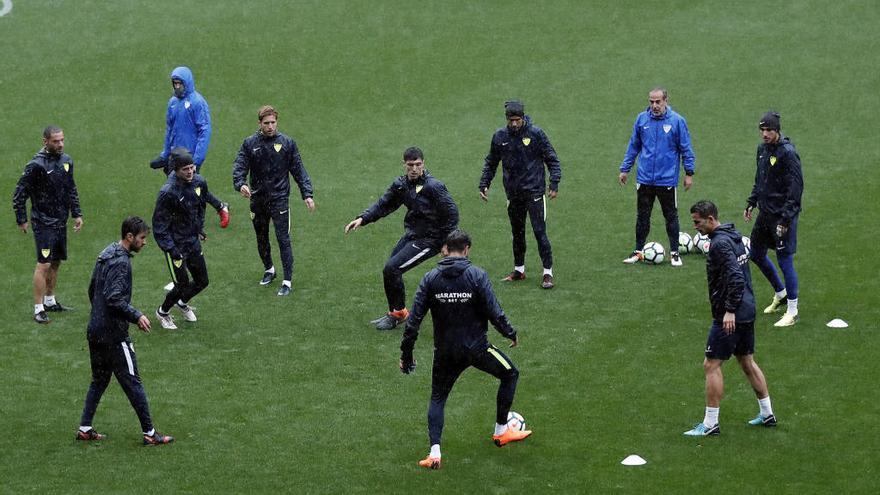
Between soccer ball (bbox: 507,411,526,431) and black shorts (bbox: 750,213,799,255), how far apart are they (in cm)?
470

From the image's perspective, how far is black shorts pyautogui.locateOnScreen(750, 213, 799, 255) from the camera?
52.3 ft

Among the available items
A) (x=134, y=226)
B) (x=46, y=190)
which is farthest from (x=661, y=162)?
(x=134, y=226)

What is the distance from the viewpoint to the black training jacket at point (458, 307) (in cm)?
1216

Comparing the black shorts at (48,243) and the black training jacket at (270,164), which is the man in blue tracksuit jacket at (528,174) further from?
the black shorts at (48,243)

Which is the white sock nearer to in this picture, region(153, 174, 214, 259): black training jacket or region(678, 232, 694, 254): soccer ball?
region(678, 232, 694, 254): soccer ball

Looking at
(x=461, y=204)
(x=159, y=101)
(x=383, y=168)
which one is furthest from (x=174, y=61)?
(x=461, y=204)

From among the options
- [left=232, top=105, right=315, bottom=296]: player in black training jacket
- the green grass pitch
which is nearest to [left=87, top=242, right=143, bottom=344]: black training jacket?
the green grass pitch

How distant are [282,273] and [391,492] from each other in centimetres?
745

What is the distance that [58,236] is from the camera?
16.8 m

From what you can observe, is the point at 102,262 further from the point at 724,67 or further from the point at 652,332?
the point at 724,67

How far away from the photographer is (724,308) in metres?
12.6

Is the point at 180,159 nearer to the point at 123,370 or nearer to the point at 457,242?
the point at 123,370

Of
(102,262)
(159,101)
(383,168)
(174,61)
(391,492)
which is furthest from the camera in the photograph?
(174,61)

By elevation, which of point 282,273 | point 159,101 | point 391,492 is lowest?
point 391,492
